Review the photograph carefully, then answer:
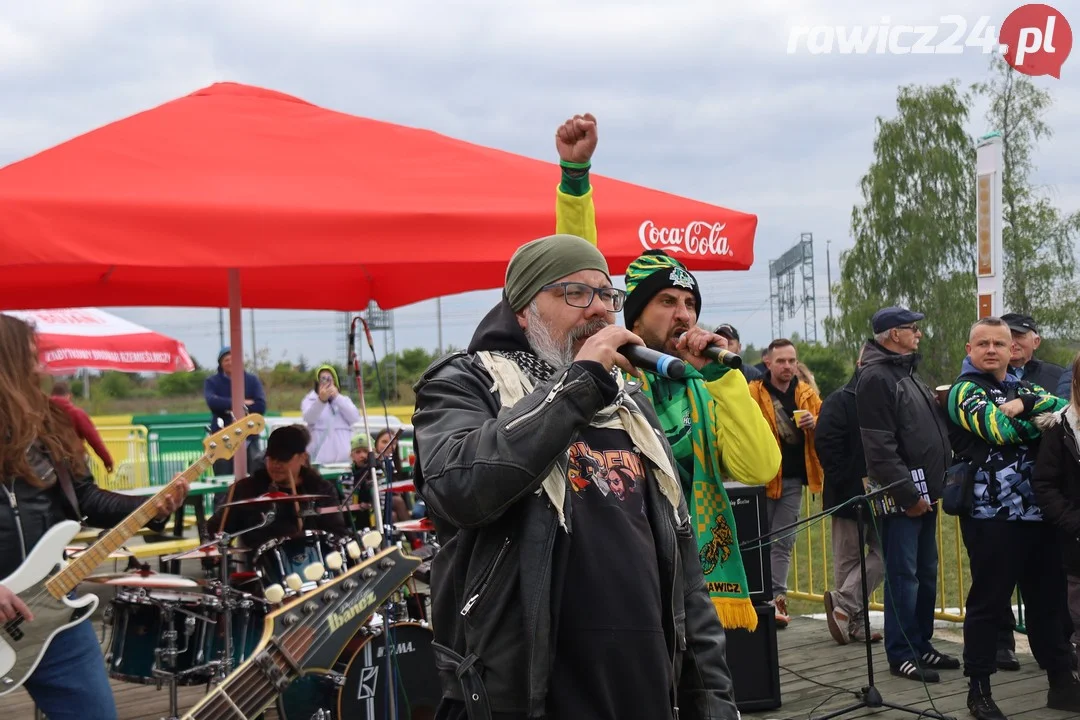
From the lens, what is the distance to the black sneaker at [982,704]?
5.32 m

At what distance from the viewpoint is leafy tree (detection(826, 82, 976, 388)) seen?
103ft

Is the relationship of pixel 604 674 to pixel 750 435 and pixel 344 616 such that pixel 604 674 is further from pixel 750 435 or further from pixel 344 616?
pixel 344 616

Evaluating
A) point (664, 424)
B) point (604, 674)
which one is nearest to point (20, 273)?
point (664, 424)

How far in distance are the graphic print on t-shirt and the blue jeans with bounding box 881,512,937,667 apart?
4.25 meters

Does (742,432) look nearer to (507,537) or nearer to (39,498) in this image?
(507,537)

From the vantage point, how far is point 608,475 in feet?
7.53

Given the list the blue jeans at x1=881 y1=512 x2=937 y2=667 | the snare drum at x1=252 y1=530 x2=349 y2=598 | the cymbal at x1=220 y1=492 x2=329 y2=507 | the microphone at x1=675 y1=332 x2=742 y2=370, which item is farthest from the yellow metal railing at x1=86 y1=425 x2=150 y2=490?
the microphone at x1=675 y1=332 x2=742 y2=370

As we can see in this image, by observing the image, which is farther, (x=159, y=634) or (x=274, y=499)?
(x=274, y=499)

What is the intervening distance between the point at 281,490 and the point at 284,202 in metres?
2.48

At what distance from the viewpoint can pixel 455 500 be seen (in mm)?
2062

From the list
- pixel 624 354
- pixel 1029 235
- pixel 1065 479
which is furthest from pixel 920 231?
pixel 624 354

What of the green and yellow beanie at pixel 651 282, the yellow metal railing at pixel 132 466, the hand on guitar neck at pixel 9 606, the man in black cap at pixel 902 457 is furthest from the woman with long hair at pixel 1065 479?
the yellow metal railing at pixel 132 466

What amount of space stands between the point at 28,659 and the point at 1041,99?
95.9 feet

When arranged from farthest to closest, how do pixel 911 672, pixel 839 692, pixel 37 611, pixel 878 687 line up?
1. pixel 911 672
2. pixel 878 687
3. pixel 839 692
4. pixel 37 611
